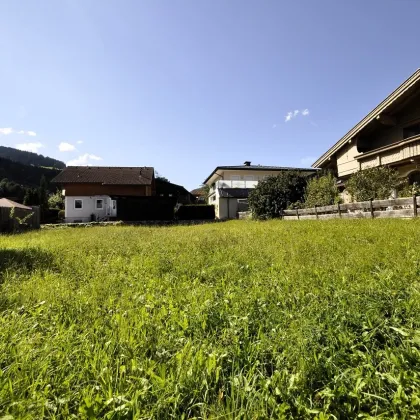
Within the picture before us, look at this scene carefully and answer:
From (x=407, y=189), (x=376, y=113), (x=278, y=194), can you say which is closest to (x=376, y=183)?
(x=407, y=189)

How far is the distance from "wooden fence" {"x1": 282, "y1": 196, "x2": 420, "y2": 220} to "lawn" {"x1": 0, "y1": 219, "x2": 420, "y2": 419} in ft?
20.0

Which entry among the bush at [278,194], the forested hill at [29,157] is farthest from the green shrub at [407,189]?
the forested hill at [29,157]

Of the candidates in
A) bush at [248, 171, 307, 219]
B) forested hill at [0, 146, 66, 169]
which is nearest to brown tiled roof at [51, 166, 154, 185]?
bush at [248, 171, 307, 219]

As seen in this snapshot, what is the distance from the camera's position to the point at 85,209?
35.1 m

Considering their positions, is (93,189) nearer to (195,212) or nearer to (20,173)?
(195,212)

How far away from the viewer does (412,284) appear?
10.3 feet

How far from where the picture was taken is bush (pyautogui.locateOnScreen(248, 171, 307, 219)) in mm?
19469

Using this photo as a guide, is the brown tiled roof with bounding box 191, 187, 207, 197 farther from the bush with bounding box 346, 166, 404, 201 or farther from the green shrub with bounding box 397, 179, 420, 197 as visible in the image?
the green shrub with bounding box 397, 179, 420, 197

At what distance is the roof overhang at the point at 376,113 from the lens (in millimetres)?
12297

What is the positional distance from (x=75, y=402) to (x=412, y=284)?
3576mm

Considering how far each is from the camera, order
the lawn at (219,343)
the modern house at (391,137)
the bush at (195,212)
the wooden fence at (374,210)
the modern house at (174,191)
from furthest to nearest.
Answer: the modern house at (174,191), the bush at (195,212), the modern house at (391,137), the wooden fence at (374,210), the lawn at (219,343)

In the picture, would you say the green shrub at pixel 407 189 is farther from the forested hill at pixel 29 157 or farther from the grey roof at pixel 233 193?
the forested hill at pixel 29 157

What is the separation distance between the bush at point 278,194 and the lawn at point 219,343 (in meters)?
15.3

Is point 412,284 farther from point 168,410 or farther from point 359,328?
point 168,410
